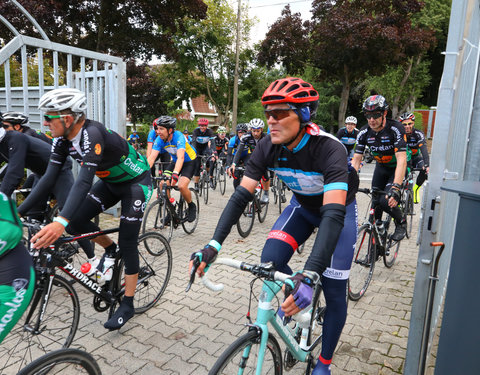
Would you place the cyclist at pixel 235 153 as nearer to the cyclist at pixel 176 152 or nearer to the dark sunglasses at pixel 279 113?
the cyclist at pixel 176 152

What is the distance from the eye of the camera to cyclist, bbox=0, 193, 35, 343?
1.87 metres

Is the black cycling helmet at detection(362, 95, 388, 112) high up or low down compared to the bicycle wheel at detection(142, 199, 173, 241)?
up

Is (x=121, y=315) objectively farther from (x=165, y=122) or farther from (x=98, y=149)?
(x=165, y=122)

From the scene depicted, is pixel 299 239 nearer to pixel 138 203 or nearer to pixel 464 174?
pixel 138 203

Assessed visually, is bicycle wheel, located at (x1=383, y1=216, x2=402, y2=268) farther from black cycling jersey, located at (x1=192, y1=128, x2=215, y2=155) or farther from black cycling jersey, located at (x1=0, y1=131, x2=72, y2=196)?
black cycling jersey, located at (x1=192, y1=128, x2=215, y2=155)

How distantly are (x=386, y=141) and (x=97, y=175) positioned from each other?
3907 mm

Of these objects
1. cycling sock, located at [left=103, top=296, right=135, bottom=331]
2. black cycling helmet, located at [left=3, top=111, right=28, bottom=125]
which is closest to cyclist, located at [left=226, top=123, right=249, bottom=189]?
black cycling helmet, located at [left=3, top=111, right=28, bottom=125]

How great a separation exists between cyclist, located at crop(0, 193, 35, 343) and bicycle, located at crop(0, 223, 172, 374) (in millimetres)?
779

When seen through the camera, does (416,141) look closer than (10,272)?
No

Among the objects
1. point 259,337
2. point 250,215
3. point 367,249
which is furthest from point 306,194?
point 250,215

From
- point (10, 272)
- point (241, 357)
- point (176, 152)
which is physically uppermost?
point (176, 152)

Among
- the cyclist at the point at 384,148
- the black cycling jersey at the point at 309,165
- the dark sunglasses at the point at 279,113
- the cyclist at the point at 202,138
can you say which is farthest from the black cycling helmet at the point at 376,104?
the cyclist at the point at 202,138

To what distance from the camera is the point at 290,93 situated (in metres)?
2.29

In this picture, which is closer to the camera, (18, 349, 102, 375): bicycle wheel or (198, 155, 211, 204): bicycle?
(18, 349, 102, 375): bicycle wheel
